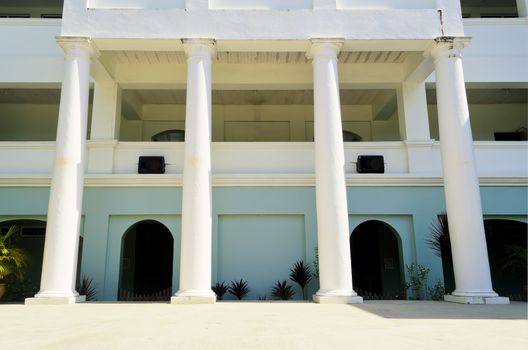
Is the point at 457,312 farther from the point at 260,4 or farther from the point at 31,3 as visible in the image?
the point at 31,3

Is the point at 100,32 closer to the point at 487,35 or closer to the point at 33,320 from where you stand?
the point at 33,320

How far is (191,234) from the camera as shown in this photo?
1011cm

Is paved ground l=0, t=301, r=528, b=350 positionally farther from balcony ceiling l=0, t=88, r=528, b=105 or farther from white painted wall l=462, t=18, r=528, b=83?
balcony ceiling l=0, t=88, r=528, b=105

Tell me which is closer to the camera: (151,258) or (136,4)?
(136,4)

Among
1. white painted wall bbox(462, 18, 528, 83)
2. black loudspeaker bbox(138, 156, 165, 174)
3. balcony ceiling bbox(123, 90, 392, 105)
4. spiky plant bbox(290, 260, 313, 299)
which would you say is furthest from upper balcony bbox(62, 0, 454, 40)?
spiky plant bbox(290, 260, 313, 299)

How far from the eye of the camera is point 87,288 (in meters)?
11.8

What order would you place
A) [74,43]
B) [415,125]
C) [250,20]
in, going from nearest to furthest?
[74,43] → [250,20] → [415,125]

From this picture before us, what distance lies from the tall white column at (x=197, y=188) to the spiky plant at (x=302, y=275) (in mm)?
2831

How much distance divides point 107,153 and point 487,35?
1241cm

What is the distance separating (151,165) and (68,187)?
2984 mm

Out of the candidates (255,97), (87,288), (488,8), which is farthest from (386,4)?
(87,288)

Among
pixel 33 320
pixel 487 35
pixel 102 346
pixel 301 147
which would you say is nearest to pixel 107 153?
pixel 301 147

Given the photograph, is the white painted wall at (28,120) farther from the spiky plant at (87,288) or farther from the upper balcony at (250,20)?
the spiky plant at (87,288)

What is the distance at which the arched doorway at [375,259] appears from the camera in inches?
615
